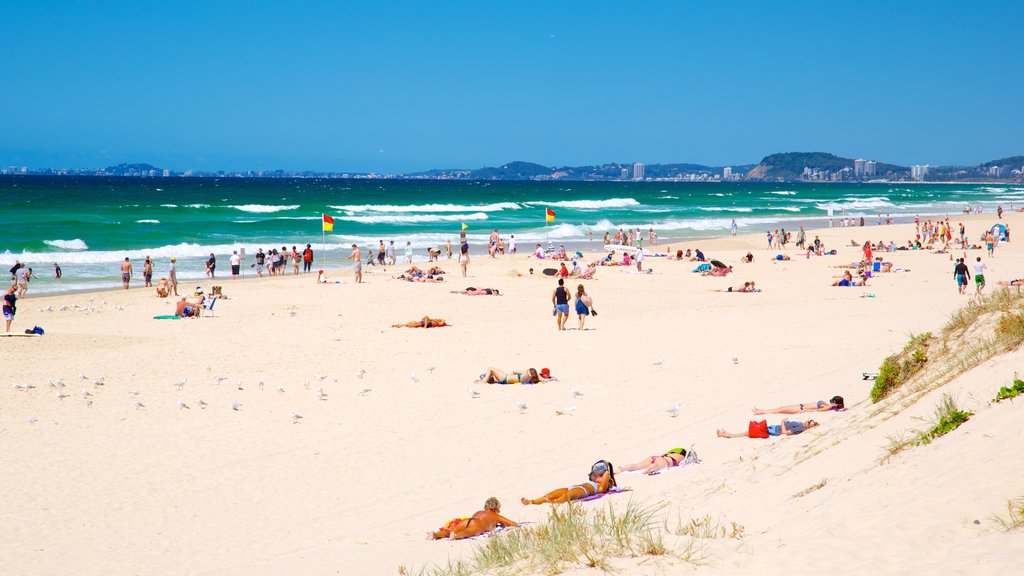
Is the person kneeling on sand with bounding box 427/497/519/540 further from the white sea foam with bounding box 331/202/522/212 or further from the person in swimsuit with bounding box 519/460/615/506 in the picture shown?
the white sea foam with bounding box 331/202/522/212

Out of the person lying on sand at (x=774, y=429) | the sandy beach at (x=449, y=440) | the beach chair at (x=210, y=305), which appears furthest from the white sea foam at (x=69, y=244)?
the person lying on sand at (x=774, y=429)

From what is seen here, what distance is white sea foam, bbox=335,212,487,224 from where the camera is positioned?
200 feet

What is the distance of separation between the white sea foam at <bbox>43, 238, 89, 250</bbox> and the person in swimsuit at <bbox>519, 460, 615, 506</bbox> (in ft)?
119

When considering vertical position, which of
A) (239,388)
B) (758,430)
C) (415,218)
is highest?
(415,218)

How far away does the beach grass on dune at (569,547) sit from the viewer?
15.9 ft

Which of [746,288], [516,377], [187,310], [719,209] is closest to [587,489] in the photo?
[516,377]

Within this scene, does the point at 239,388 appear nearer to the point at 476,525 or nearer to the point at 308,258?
the point at 476,525

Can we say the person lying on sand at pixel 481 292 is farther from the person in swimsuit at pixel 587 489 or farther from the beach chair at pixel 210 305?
the person in swimsuit at pixel 587 489

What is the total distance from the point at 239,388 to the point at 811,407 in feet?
24.1

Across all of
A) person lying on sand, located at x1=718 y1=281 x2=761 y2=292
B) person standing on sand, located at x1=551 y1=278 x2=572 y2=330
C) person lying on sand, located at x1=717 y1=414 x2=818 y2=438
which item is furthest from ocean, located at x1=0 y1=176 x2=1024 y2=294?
person lying on sand, located at x1=717 y1=414 x2=818 y2=438

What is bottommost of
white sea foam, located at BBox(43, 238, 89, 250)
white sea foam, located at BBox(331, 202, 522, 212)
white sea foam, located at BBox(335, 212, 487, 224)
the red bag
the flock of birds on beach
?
the flock of birds on beach

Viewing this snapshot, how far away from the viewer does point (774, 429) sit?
8.68 m

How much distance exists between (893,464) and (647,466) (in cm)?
245

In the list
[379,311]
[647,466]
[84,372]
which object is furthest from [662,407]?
[379,311]
